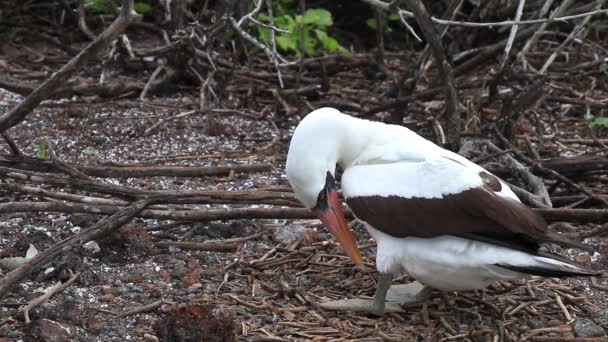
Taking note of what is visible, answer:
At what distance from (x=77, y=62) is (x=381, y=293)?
5.57 feet

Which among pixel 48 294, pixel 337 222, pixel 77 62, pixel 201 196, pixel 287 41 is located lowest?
pixel 48 294

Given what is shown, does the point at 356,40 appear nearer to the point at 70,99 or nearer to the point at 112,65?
the point at 112,65

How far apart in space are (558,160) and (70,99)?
11.7 ft

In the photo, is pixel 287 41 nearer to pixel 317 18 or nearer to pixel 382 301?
pixel 317 18

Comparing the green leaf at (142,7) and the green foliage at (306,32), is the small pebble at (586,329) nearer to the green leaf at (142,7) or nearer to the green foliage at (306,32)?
the green foliage at (306,32)

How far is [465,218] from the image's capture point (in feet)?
11.8

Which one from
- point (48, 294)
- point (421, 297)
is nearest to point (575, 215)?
point (421, 297)

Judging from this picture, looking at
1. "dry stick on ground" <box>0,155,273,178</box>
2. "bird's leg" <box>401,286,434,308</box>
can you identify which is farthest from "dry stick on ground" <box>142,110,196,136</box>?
"bird's leg" <box>401,286,434,308</box>

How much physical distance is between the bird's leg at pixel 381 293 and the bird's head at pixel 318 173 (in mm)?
164

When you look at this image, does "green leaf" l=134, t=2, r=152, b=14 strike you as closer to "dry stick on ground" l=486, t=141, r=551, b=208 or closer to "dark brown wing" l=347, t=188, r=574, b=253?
"dry stick on ground" l=486, t=141, r=551, b=208

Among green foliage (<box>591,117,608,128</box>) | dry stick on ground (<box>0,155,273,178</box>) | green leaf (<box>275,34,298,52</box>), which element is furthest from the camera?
green leaf (<box>275,34,298,52</box>)

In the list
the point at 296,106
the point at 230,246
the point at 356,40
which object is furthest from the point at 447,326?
the point at 356,40

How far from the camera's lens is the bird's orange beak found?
12.8 ft

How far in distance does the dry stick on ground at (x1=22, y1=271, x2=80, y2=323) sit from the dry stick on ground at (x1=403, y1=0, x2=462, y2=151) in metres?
2.35
